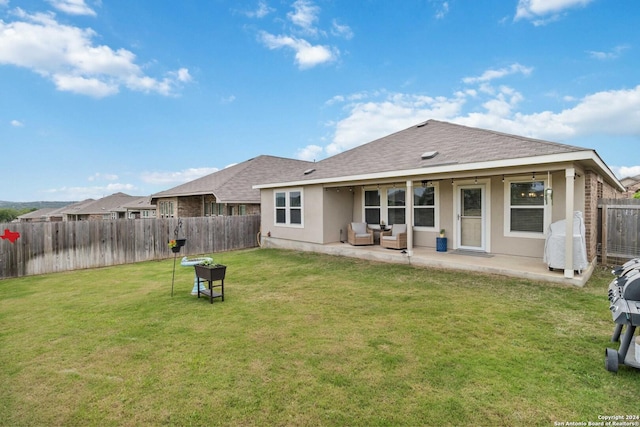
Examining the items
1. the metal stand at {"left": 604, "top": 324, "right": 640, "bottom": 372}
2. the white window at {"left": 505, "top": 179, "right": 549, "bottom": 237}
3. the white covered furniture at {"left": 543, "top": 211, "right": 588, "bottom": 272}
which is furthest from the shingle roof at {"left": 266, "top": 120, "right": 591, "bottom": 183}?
the metal stand at {"left": 604, "top": 324, "right": 640, "bottom": 372}

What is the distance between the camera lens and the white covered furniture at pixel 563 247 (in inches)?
237

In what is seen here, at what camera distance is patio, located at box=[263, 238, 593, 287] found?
6.30 meters

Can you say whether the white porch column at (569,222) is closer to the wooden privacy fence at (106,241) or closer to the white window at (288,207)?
the white window at (288,207)

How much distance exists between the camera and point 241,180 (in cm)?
1675

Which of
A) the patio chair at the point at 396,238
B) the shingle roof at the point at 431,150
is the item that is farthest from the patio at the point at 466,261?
the shingle roof at the point at 431,150

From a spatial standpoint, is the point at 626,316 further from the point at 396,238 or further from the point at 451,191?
the point at 451,191

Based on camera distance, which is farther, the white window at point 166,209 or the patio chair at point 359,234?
the white window at point 166,209

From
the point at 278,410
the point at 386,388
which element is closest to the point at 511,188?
the point at 386,388

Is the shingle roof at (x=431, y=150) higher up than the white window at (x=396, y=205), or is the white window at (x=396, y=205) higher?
the shingle roof at (x=431, y=150)

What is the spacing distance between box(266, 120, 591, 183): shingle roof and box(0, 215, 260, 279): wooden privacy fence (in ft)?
12.4

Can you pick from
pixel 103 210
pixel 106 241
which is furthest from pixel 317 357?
pixel 103 210

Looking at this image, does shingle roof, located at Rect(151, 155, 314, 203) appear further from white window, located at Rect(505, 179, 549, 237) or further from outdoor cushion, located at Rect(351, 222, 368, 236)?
white window, located at Rect(505, 179, 549, 237)

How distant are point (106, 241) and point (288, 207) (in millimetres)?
6175

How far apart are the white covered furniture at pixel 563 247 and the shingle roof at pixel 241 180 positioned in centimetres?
985
